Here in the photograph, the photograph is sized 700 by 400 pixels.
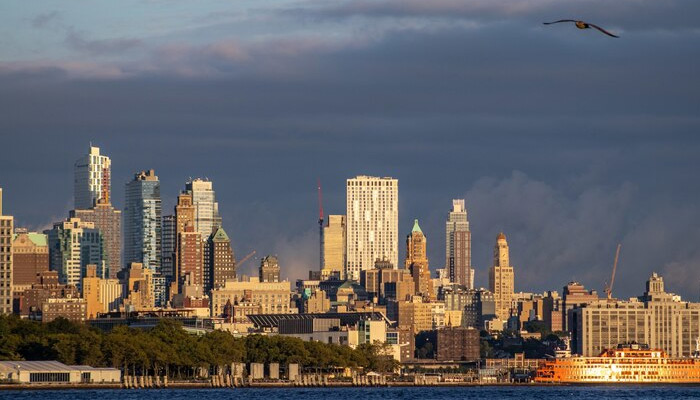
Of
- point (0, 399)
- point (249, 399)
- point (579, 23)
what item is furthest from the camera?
point (249, 399)

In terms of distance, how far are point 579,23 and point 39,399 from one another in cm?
9789

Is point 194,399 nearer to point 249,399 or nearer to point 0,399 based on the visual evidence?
point 249,399

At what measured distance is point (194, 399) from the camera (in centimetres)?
19650

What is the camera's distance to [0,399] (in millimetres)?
186500

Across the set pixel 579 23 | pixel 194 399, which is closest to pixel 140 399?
pixel 194 399

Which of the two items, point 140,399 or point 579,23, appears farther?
point 140,399

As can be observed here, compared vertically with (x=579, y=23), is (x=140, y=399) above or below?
below

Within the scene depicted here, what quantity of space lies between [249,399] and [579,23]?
102909 millimetres

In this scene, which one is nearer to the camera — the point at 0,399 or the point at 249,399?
the point at 0,399

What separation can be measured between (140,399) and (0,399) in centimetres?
1372

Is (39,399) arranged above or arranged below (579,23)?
below

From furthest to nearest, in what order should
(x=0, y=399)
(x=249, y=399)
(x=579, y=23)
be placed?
(x=249, y=399) < (x=0, y=399) < (x=579, y=23)

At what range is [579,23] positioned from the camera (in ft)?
340

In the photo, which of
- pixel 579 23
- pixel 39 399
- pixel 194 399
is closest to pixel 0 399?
pixel 39 399
